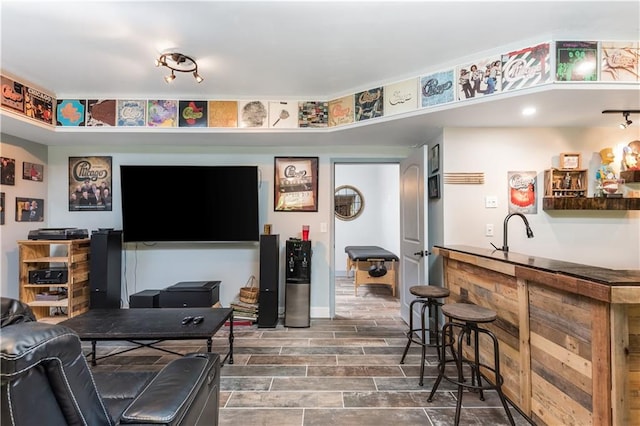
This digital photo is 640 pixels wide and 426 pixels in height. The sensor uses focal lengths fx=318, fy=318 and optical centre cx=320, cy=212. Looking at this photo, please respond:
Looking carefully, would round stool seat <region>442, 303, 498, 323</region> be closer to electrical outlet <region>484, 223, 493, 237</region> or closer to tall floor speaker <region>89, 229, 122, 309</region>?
electrical outlet <region>484, 223, 493, 237</region>

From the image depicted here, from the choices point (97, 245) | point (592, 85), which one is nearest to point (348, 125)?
point (592, 85)

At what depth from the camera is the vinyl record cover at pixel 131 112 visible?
11.0 feet

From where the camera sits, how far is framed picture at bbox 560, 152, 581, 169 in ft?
10.1

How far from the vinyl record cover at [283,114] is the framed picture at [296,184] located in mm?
768

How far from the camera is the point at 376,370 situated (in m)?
2.66

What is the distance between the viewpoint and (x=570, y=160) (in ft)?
10.2

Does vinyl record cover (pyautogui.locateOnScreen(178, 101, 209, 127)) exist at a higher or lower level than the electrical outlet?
higher

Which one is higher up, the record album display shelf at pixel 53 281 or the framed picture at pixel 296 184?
the framed picture at pixel 296 184

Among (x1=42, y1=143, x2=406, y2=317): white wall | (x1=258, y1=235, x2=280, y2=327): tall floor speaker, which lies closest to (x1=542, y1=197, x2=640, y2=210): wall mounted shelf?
(x1=42, y1=143, x2=406, y2=317): white wall

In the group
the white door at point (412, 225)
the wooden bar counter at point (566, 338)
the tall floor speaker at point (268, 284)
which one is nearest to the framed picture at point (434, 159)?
the white door at point (412, 225)

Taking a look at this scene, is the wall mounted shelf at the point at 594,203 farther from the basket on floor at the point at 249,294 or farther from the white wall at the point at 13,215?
the white wall at the point at 13,215

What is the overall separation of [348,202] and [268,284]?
4017 millimetres

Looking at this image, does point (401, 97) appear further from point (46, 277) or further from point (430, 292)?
point (46, 277)

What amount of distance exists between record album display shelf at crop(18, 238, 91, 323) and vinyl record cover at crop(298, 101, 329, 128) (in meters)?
2.90
